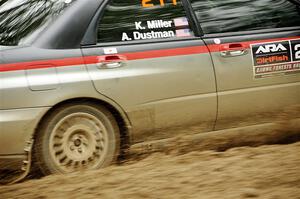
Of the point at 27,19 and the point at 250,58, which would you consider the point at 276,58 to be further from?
the point at 27,19

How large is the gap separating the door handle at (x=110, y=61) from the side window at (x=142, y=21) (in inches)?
6.1

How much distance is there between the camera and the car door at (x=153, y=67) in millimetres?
4020

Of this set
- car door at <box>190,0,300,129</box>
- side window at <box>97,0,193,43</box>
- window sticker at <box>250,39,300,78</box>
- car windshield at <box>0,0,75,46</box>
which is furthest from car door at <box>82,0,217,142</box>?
window sticker at <box>250,39,300,78</box>

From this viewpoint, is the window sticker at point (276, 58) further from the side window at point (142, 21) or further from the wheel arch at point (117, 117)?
the wheel arch at point (117, 117)

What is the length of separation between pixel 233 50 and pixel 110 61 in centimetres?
116

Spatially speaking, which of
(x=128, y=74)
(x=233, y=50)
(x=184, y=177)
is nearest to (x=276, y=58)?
(x=233, y=50)

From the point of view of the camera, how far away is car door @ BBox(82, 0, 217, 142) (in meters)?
4.02

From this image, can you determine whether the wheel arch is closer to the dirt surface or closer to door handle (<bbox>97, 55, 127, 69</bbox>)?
the dirt surface

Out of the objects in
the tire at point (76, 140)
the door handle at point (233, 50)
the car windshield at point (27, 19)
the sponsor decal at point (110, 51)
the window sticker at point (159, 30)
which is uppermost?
the car windshield at point (27, 19)

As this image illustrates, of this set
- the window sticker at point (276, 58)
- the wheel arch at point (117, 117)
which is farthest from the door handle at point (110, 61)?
the window sticker at point (276, 58)

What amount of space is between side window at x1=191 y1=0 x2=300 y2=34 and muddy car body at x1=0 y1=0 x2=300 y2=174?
11mm

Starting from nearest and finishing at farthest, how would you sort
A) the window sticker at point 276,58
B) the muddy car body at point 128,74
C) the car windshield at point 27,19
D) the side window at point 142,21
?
1. the muddy car body at point 128,74
2. the car windshield at point 27,19
3. the side window at point 142,21
4. the window sticker at point 276,58

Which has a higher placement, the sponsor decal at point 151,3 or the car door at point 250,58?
the sponsor decal at point 151,3

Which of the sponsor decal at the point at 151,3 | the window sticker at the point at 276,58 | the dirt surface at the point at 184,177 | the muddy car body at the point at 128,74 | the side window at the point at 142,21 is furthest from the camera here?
the window sticker at the point at 276,58
